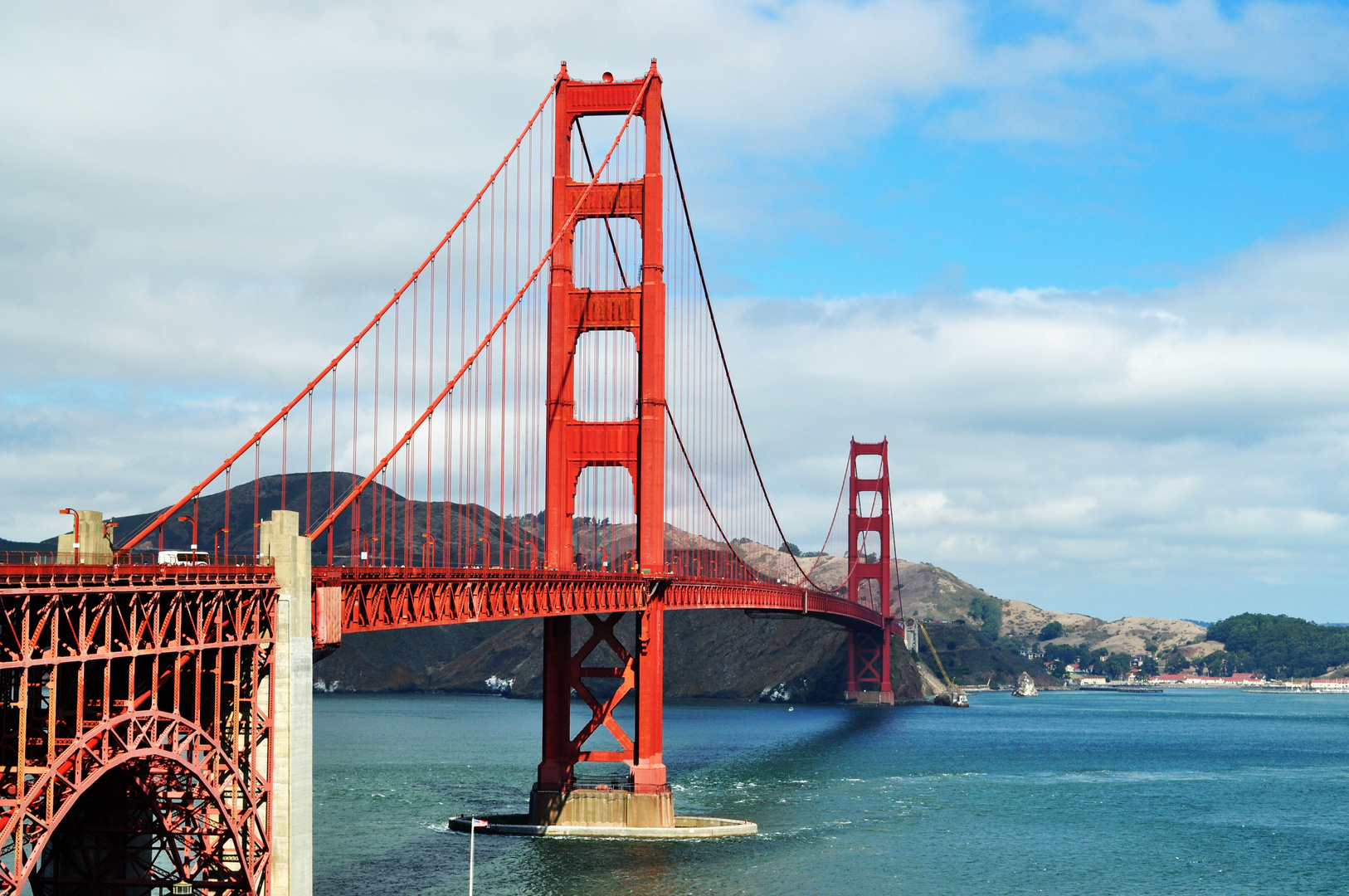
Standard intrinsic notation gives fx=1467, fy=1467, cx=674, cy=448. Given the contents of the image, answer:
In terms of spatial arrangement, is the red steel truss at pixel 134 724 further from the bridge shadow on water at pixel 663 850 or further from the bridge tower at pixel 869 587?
the bridge tower at pixel 869 587

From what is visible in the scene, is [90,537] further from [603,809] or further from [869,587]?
[869,587]

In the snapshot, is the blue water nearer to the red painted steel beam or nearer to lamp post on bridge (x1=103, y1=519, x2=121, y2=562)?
the red painted steel beam

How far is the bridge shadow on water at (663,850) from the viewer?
165ft

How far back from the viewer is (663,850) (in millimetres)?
57469

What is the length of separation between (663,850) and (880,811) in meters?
19.1

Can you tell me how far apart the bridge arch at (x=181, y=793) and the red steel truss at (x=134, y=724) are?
43 mm

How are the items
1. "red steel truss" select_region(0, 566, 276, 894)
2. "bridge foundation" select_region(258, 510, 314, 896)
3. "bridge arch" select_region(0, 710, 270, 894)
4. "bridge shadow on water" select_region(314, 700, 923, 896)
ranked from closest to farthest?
1. "red steel truss" select_region(0, 566, 276, 894)
2. "bridge arch" select_region(0, 710, 270, 894)
3. "bridge foundation" select_region(258, 510, 314, 896)
4. "bridge shadow on water" select_region(314, 700, 923, 896)

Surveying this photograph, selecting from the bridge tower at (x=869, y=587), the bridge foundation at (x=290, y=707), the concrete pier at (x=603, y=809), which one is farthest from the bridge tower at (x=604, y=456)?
the bridge tower at (x=869, y=587)

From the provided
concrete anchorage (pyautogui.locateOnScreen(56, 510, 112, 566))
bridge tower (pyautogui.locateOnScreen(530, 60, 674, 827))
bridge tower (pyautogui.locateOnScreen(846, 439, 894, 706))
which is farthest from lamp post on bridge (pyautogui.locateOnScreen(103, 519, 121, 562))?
bridge tower (pyautogui.locateOnScreen(846, 439, 894, 706))

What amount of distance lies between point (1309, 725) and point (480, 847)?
428 feet

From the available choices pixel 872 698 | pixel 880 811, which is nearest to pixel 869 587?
pixel 872 698

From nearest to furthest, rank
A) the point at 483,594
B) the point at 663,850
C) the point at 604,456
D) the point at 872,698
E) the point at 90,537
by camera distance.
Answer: the point at 90,537 → the point at 483,594 → the point at 663,850 → the point at 604,456 → the point at 872,698

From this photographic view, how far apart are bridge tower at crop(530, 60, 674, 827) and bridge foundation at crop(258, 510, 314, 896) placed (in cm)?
2632

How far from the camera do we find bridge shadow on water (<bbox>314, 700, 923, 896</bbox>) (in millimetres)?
50188
